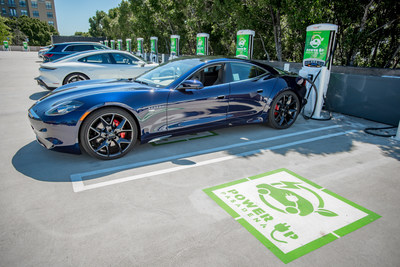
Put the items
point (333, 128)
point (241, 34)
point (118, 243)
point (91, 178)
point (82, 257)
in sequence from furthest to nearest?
point (241, 34) < point (333, 128) < point (91, 178) < point (118, 243) < point (82, 257)

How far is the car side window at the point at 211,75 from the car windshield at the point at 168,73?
195 millimetres

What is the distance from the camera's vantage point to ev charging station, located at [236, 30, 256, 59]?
30.4 feet

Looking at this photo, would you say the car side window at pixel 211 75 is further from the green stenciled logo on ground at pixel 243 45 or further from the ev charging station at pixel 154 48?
the ev charging station at pixel 154 48

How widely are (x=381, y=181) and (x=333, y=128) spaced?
2.58m

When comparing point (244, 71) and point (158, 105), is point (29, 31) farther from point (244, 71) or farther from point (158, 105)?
point (158, 105)

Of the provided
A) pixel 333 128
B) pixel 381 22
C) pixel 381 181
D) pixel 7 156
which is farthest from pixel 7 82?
pixel 381 22

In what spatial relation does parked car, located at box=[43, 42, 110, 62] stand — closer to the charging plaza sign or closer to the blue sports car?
the blue sports car

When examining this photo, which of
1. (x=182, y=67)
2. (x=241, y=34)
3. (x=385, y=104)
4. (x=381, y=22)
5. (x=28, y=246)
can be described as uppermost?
(x=381, y=22)

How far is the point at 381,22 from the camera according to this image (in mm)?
10617

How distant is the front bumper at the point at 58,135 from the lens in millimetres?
3828

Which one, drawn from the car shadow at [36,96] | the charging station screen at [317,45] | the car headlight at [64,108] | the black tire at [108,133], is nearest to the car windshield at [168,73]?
the black tire at [108,133]

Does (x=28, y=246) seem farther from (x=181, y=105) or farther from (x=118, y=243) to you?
(x=181, y=105)

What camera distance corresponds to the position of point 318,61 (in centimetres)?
680

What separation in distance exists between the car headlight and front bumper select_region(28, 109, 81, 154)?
0.54 feet
